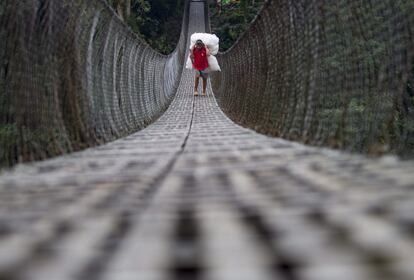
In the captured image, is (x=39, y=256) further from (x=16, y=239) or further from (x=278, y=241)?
(x=278, y=241)

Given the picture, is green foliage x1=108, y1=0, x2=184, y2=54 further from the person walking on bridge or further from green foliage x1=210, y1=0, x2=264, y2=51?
the person walking on bridge

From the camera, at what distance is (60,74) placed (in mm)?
3764

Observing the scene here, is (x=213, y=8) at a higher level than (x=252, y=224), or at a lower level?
higher

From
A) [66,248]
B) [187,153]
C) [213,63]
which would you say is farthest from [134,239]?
[213,63]

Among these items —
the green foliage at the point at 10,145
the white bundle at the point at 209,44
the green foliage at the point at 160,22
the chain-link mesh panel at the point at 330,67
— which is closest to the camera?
the chain-link mesh panel at the point at 330,67

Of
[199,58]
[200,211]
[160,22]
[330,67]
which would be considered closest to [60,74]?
[330,67]

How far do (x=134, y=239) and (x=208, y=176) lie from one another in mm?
928

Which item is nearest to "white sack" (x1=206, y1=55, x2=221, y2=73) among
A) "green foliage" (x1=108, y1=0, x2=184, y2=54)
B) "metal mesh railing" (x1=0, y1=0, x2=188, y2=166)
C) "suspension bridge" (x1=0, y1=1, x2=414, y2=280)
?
"metal mesh railing" (x1=0, y1=0, x2=188, y2=166)

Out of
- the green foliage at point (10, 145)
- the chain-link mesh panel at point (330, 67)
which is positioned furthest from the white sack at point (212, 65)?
the chain-link mesh panel at point (330, 67)

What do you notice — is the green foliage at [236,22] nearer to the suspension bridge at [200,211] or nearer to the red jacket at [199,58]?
the red jacket at [199,58]

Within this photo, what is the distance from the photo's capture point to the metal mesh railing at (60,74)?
Result: 3199mm

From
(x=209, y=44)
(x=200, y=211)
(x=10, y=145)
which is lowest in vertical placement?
(x=10, y=145)

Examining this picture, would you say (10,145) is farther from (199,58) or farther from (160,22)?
(160,22)

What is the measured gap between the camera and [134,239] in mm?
1013
